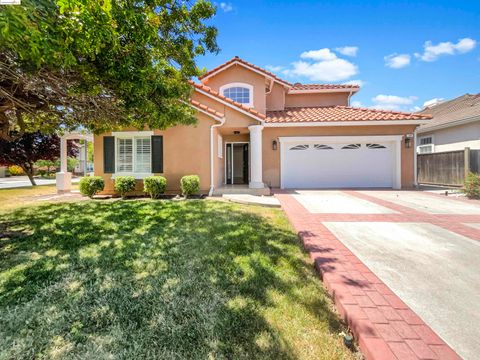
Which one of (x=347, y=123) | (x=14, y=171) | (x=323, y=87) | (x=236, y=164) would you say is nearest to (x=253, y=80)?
(x=236, y=164)

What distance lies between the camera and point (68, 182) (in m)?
13.5

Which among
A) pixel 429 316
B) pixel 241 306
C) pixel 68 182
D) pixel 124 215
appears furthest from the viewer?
pixel 68 182

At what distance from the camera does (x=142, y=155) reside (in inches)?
467

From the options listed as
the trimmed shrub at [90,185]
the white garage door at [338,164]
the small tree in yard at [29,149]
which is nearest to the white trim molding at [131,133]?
the trimmed shrub at [90,185]

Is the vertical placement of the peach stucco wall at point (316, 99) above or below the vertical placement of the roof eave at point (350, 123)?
above

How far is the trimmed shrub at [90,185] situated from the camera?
1090 centimetres

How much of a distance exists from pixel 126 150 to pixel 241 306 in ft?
36.2

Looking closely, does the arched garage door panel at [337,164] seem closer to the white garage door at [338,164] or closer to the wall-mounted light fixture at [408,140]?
the white garage door at [338,164]

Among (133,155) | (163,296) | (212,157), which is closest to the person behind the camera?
(163,296)

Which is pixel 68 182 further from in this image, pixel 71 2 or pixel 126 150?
pixel 71 2

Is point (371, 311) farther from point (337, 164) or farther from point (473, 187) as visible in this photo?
point (337, 164)

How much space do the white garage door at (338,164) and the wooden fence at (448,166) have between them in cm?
317

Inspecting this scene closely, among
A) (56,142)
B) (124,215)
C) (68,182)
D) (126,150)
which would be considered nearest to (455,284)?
(124,215)

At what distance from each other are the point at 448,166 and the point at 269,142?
33.6 ft
